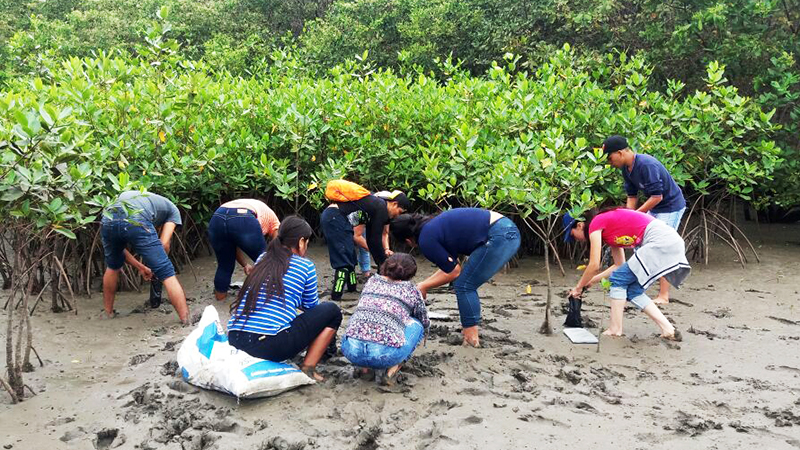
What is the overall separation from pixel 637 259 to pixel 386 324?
2.13m

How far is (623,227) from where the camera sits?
5.27m

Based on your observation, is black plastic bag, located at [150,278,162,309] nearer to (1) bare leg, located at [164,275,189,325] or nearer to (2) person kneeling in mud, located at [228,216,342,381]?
(1) bare leg, located at [164,275,189,325]

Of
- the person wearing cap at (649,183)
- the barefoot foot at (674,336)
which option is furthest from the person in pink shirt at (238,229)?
the barefoot foot at (674,336)

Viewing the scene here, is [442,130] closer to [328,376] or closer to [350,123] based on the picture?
[350,123]

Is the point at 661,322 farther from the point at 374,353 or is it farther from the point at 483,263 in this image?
the point at 374,353

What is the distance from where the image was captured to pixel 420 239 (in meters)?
4.87

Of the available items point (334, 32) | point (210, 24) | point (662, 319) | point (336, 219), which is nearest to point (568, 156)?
point (662, 319)

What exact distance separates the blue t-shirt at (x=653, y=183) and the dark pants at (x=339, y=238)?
257 cm

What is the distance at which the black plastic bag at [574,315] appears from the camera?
5.43 metres

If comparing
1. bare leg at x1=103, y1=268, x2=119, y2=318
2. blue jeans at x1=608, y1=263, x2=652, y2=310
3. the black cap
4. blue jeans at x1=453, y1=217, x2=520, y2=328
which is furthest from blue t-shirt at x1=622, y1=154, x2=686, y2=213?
bare leg at x1=103, y1=268, x2=119, y2=318

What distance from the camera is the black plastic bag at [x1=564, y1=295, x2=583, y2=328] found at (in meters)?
5.43

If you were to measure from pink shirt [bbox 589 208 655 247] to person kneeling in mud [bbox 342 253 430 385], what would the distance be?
170 centimetres

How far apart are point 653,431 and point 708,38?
619 cm

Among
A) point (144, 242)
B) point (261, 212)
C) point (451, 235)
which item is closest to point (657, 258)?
point (451, 235)
